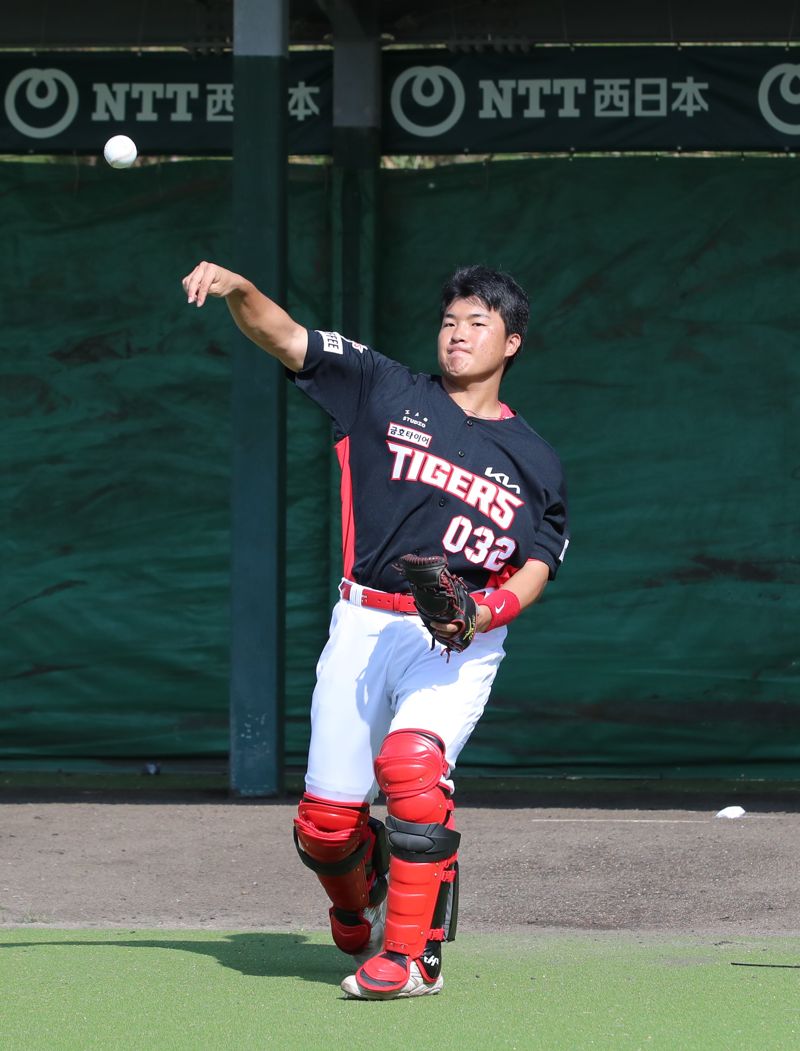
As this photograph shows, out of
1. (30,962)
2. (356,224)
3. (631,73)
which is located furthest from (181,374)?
(30,962)

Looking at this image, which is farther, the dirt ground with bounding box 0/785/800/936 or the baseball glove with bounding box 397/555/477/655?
the dirt ground with bounding box 0/785/800/936

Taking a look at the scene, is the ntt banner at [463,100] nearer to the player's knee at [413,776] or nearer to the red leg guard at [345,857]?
the red leg guard at [345,857]

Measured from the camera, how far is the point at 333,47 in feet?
29.6

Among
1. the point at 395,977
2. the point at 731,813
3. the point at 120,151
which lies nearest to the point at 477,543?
the point at 395,977

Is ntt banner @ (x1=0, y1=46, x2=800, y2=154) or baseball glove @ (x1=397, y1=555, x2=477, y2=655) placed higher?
ntt banner @ (x1=0, y1=46, x2=800, y2=154)

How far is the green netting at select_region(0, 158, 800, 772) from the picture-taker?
29.2ft

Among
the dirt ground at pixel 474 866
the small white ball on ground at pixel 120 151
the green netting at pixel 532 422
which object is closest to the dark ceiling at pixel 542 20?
the green netting at pixel 532 422

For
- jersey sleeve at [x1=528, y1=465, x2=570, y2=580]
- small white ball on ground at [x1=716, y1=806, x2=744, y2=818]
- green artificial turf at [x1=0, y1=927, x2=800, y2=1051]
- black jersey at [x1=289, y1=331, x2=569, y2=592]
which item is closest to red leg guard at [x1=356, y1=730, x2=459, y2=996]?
green artificial turf at [x1=0, y1=927, x2=800, y2=1051]

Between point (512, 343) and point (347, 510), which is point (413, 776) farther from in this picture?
point (512, 343)

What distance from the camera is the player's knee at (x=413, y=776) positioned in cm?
423

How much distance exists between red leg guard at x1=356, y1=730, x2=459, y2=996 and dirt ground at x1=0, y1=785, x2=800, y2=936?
50.3 inches

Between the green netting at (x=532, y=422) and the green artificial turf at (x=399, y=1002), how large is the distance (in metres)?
3.74

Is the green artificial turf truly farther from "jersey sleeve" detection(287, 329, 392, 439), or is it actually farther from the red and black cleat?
"jersey sleeve" detection(287, 329, 392, 439)

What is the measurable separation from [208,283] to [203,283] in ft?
0.05
